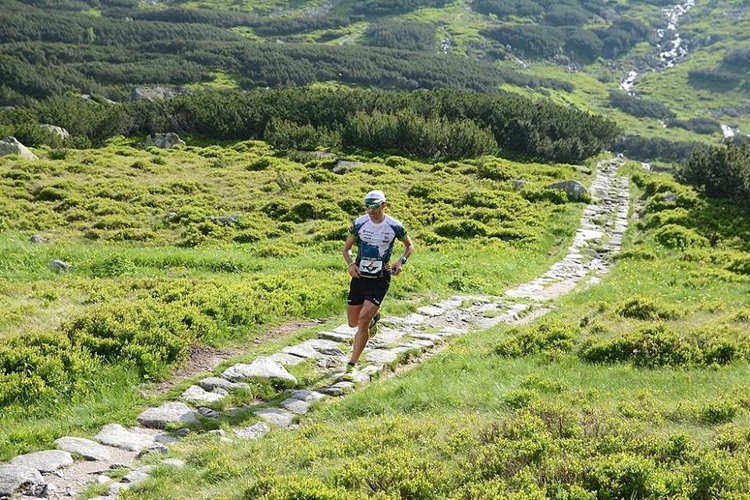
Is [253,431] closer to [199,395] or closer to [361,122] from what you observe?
[199,395]

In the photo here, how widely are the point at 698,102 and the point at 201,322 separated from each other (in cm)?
20029

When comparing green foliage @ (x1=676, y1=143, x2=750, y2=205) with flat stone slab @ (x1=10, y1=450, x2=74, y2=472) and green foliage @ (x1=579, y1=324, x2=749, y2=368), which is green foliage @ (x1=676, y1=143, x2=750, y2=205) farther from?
flat stone slab @ (x1=10, y1=450, x2=74, y2=472)

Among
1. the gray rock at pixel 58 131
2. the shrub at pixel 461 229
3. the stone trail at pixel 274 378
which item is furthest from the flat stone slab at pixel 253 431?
the gray rock at pixel 58 131

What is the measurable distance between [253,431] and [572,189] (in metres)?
31.5

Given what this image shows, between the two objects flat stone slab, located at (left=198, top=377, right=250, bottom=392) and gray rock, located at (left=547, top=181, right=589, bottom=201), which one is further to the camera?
gray rock, located at (left=547, top=181, right=589, bottom=201)

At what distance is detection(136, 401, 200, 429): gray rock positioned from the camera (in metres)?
8.79

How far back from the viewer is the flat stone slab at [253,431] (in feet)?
27.9

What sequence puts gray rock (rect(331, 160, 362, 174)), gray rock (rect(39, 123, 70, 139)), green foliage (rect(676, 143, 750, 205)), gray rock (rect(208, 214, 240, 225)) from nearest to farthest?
gray rock (rect(208, 214, 240, 225)) → green foliage (rect(676, 143, 750, 205)) → gray rock (rect(331, 160, 362, 174)) → gray rock (rect(39, 123, 70, 139))

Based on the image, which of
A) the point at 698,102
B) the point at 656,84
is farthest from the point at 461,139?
the point at 656,84

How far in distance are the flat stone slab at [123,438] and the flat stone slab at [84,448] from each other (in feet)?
0.58

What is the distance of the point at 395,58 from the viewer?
16125cm

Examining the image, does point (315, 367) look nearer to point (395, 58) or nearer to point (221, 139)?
point (221, 139)

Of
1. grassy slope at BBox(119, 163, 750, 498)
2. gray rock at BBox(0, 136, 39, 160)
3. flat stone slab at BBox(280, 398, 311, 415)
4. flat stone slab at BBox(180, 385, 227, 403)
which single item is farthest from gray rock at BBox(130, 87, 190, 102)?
grassy slope at BBox(119, 163, 750, 498)

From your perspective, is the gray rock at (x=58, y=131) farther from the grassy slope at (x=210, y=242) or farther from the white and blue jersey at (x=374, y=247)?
the white and blue jersey at (x=374, y=247)
